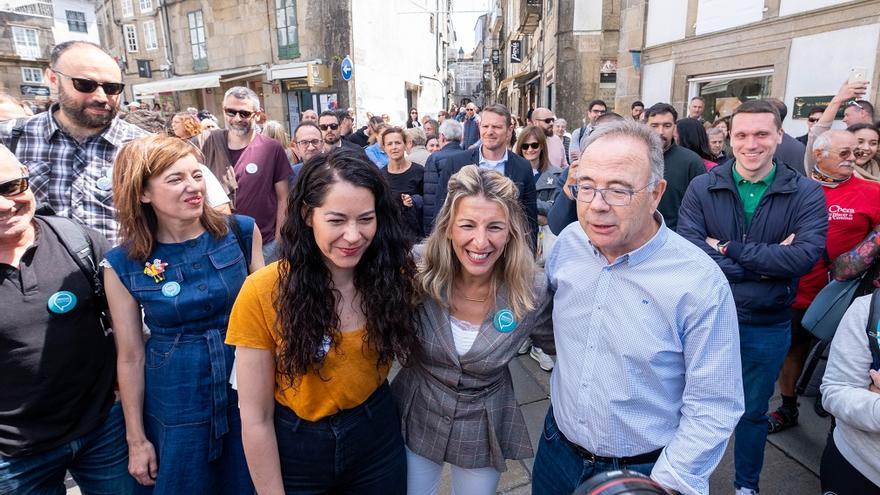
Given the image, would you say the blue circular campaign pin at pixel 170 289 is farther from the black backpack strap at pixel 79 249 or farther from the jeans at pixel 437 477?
the jeans at pixel 437 477

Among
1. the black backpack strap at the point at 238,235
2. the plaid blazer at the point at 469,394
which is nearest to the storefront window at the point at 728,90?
the plaid blazer at the point at 469,394

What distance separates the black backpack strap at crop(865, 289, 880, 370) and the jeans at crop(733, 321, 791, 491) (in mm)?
608

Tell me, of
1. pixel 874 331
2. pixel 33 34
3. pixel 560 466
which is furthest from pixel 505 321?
pixel 33 34

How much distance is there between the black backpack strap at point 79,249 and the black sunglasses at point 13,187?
0.22 metres

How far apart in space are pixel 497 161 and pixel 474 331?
258 cm

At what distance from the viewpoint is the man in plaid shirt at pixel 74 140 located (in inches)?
97.4

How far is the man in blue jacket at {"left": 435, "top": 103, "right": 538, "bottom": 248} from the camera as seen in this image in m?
4.15

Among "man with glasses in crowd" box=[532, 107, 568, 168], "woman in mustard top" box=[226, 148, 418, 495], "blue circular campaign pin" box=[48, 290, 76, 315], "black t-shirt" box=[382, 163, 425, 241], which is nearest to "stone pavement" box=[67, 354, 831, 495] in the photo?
"woman in mustard top" box=[226, 148, 418, 495]

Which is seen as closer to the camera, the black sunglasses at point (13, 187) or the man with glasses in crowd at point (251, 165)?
the black sunglasses at point (13, 187)

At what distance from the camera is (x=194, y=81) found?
65.4 feet

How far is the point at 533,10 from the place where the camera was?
18578mm

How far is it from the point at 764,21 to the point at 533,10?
1261 cm

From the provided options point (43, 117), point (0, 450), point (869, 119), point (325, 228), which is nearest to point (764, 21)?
point (869, 119)

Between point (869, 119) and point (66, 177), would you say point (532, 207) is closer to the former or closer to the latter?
point (66, 177)
